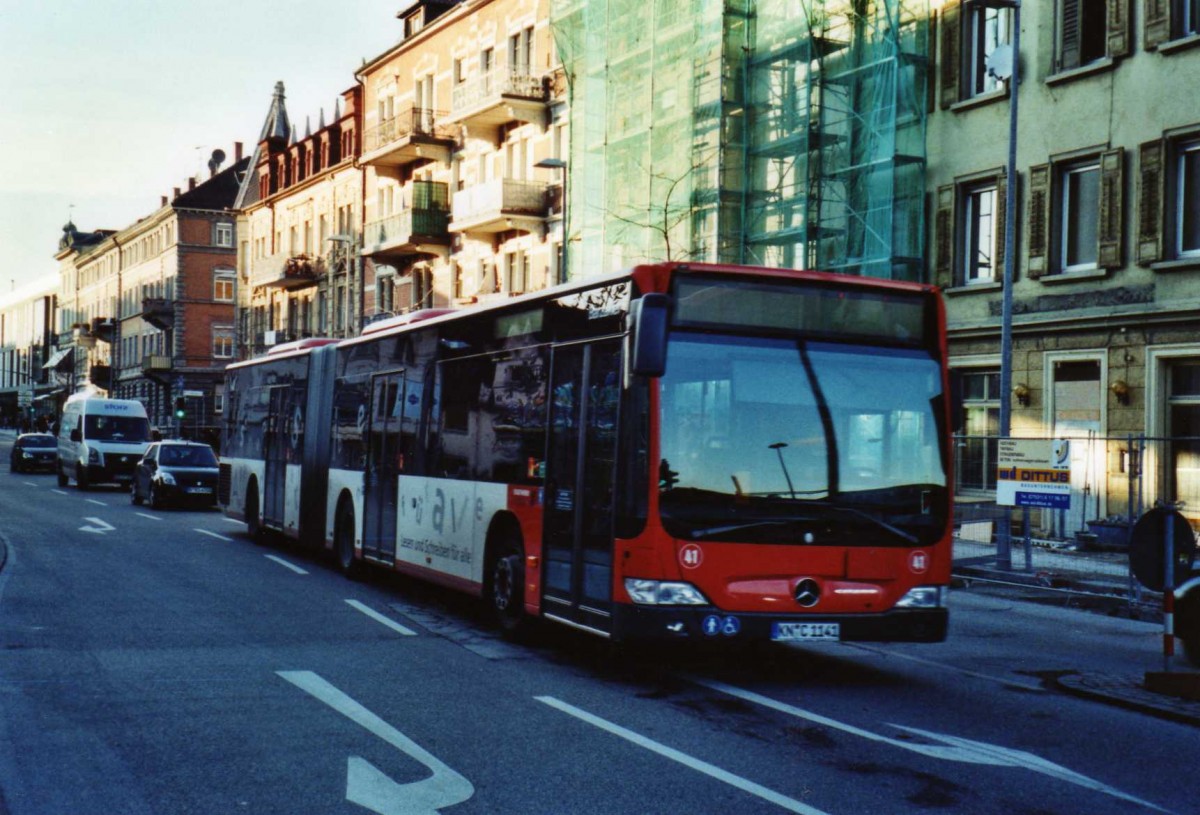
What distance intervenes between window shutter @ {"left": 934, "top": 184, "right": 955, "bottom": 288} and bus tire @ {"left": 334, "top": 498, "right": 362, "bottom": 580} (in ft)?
46.2

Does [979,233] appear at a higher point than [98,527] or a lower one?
higher

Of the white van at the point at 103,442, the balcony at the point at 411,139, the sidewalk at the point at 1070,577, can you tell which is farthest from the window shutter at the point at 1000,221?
the balcony at the point at 411,139

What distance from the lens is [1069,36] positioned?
83.1ft

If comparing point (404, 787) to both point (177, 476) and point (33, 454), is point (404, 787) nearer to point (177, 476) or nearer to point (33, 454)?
point (177, 476)

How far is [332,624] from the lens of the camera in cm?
1305

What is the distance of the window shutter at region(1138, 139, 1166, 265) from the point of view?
921 inches

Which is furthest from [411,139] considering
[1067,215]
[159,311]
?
[159,311]

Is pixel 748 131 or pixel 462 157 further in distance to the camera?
pixel 462 157

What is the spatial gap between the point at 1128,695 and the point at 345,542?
34.0ft

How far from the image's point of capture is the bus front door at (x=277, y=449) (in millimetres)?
21000

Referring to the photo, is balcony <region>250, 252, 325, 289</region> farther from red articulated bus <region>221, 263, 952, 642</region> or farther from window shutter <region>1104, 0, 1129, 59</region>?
red articulated bus <region>221, 263, 952, 642</region>

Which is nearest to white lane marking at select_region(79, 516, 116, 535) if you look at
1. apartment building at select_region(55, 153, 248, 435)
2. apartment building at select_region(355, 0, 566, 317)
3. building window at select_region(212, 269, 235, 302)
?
apartment building at select_region(355, 0, 566, 317)

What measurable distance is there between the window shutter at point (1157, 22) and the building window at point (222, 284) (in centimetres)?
7294

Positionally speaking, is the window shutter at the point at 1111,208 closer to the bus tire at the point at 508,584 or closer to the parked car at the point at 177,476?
the bus tire at the point at 508,584
